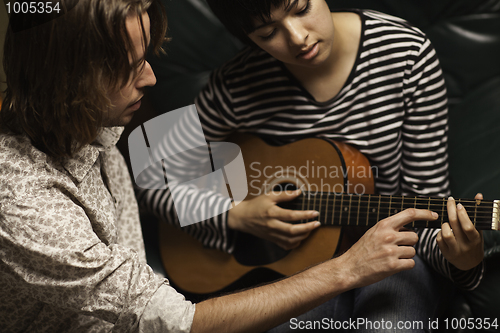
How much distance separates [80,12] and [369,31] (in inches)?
25.1

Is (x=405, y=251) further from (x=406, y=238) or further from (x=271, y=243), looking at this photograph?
(x=271, y=243)

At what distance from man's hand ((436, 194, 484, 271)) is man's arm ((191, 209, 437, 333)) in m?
0.04

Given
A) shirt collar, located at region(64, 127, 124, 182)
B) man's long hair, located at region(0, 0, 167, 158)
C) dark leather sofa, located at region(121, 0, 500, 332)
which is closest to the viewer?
man's long hair, located at region(0, 0, 167, 158)

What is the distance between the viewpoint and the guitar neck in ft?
2.51

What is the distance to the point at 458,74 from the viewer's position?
3.34 ft

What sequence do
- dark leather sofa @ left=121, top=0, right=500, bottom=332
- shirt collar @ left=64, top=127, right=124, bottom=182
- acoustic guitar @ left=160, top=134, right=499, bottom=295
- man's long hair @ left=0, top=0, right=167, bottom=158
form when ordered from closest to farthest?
man's long hair @ left=0, top=0, right=167, bottom=158 < shirt collar @ left=64, top=127, right=124, bottom=182 < acoustic guitar @ left=160, top=134, right=499, bottom=295 < dark leather sofa @ left=121, top=0, right=500, bottom=332

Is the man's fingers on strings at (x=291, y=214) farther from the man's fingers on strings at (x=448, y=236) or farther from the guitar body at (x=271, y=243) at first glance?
the man's fingers on strings at (x=448, y=236)

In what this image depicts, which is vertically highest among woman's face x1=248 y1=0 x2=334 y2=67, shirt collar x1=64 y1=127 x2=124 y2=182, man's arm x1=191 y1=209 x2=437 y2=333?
woman's face x1=248 y1=0 x2=334 y2=67

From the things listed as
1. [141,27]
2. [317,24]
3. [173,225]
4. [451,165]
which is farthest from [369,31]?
[173,225]

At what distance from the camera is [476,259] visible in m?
0.83

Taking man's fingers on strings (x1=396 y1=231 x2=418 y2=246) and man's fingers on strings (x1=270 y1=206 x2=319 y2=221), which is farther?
man's fingers on strings (x1=270 y1=206 x2=319 y2=221)

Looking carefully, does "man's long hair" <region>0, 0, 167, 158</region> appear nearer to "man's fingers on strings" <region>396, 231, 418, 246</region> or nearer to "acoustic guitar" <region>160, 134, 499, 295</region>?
"acoustic guitar" <region>160, 134, 499, 295</region>

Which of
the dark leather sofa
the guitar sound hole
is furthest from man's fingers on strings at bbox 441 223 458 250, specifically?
the guitar sound hole

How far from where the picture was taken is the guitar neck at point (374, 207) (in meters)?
0.76
